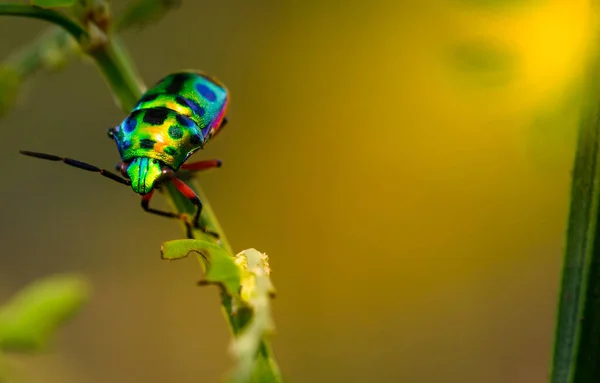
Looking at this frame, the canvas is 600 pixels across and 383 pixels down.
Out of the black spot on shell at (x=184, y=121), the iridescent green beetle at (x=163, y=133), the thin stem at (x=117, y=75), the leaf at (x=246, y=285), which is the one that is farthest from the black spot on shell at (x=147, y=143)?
the leaf at (x=246, y=285)

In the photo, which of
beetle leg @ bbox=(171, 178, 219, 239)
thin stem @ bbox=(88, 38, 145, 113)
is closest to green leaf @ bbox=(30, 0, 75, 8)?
thin stem @ bbox=(88, 38, 145, 113)

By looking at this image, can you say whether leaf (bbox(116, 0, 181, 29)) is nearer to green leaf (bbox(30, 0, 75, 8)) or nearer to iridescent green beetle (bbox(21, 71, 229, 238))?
iridescent green beetle (bbox(21, 71, 229, 238))

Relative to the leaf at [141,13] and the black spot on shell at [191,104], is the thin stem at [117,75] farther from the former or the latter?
the black spot on shell at [191,104]

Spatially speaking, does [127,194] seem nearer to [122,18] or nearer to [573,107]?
[122,18]

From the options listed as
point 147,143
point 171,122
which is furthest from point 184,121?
point 147,143

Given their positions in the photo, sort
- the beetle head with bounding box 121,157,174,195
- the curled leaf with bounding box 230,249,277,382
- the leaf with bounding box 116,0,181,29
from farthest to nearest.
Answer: the beetle head with bounding box 121,157,174,195, the leaf with bounding box 116,0,181,29, the curled leaf with bounding box 230,249,277,382

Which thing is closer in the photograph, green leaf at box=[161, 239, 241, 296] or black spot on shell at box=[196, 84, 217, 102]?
green leaf at box=[161, 239, 241, 296]

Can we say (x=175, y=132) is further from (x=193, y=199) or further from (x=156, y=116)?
(x=193, y=199)

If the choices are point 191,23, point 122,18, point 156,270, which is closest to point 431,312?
point 156,270
